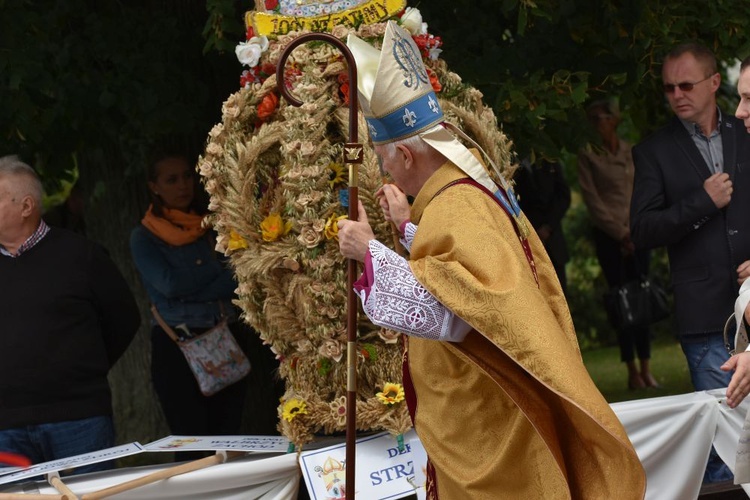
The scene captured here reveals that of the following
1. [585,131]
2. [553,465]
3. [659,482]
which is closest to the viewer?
[553,465]

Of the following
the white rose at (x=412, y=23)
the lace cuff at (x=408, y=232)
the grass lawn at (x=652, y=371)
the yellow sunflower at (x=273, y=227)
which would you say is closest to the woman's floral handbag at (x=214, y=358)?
the yellow sunflower at (x=273, y=227)

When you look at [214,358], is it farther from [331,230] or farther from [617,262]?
[617,262]

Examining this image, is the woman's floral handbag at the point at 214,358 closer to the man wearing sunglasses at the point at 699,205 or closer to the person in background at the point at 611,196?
the man wearing sunglasses at the point at 699,205

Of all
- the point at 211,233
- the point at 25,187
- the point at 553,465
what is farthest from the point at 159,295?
the point at 553,465

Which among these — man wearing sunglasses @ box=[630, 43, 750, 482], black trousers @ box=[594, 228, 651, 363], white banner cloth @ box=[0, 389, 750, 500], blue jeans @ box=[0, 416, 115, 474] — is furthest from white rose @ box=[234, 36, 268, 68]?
black trousers @ box=[594, 228, 651, 363]

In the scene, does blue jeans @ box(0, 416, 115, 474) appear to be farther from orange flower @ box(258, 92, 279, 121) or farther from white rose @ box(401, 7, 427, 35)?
white rose @ box(401, 7, 427, 35)

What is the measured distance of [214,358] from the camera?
666 cm

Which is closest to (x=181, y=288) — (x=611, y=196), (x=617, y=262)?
(x=611, y=196)

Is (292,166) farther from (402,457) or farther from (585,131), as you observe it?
(585,131)

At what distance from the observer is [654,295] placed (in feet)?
25.4

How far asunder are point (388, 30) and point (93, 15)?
3.65 metres

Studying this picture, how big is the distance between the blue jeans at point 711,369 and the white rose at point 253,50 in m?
2.39

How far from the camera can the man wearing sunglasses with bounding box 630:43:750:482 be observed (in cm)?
576

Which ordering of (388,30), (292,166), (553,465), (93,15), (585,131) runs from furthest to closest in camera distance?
(93,15) → (585,131) → (292,166) → (388,30) → (553,465)
